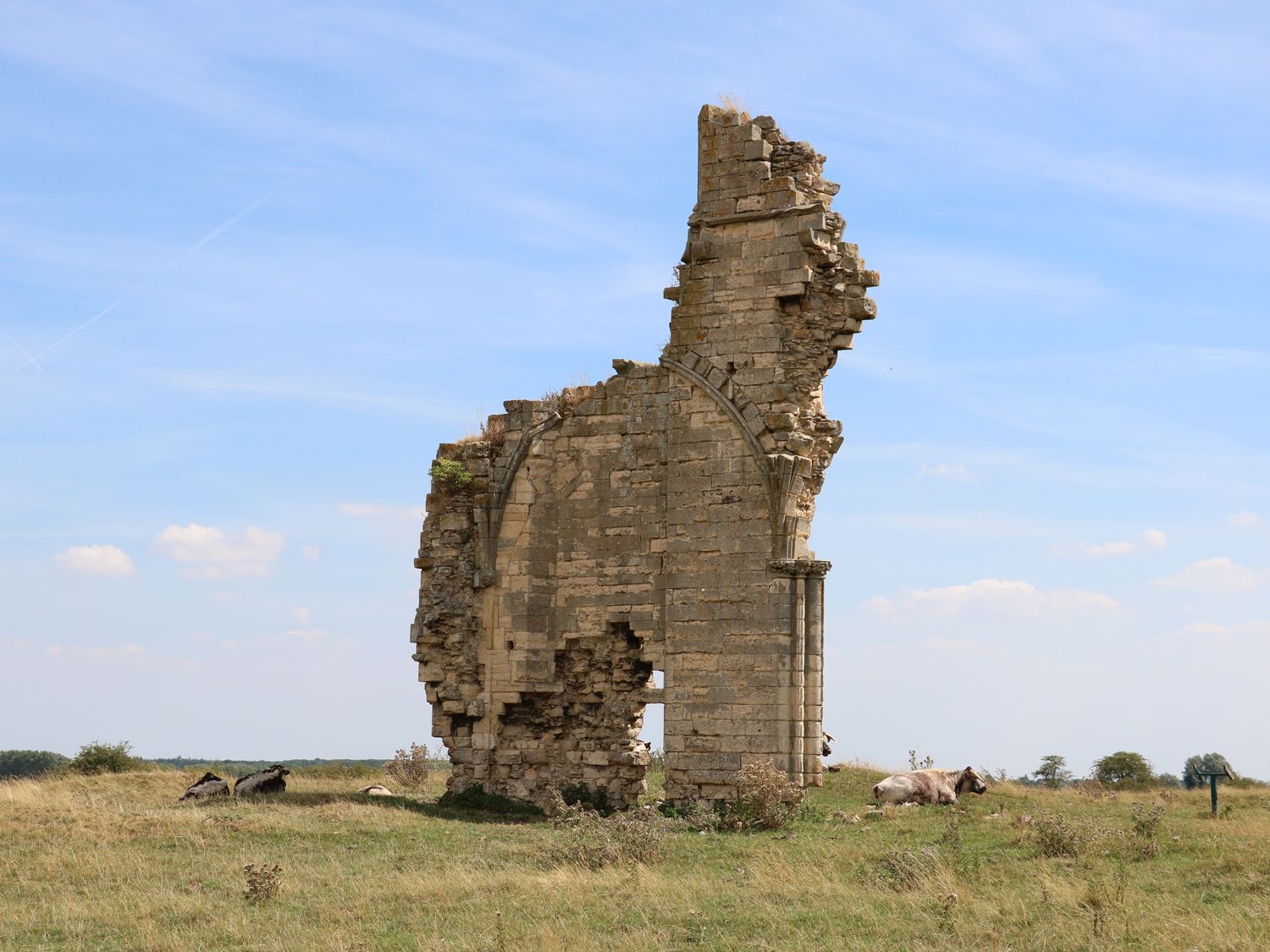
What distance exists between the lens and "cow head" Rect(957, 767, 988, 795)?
1912 cm

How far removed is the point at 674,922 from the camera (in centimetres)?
1089

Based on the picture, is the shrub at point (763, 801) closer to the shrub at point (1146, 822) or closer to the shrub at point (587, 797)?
the shrub at point (587, 797)

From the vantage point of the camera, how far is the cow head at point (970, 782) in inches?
753

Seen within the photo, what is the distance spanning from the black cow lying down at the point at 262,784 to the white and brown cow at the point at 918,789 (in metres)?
7.78

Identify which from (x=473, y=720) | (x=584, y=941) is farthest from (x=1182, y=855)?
(x=473, y=720)

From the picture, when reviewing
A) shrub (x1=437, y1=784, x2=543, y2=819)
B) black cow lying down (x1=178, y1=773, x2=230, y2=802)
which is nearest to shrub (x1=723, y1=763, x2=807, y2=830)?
shrub (x1=437, y1=784, x2=543, y2=819)

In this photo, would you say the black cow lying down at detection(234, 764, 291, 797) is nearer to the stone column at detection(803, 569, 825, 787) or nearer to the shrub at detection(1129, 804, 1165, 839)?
the stone column at detection(803, 569, 825, 787)

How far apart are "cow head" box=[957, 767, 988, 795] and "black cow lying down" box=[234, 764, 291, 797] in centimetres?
883

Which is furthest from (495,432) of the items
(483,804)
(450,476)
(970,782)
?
(970,782)

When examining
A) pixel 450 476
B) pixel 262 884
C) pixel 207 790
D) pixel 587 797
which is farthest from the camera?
pixel 207 790

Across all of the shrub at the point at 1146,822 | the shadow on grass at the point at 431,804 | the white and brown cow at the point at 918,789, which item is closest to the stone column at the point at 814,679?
the white and brown cow at the point at 918,789

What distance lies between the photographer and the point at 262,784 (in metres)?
19.5

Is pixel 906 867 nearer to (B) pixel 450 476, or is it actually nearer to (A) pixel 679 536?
(A) pixel 679 536

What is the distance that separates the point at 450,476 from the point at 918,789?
711 cm
